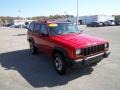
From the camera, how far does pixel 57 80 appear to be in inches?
236

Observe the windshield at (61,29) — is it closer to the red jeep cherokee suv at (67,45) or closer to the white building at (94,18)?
the red jeep cherokee suv at (67,45)

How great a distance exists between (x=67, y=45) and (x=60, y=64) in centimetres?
90

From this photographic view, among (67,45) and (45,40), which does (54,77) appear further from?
(45,40)

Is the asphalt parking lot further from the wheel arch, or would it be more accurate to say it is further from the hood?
the hood


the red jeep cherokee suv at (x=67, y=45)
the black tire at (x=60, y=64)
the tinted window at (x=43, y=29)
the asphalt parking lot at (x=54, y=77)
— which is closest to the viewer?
the asphalt parking lot at (x=54, y=77)

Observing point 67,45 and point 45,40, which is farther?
point 45,40

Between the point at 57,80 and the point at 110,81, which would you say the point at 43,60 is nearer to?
the point at 57,80

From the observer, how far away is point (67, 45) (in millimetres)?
6008

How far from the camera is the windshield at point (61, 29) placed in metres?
7.39

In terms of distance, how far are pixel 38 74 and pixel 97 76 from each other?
216cm

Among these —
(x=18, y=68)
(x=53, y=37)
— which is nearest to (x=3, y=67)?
(x=18, y=68)

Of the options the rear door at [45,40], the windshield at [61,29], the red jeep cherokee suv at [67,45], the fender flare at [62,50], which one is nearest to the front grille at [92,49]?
the red jeep cherokee suv at [67,45]

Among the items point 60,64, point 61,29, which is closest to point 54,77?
point 60,64

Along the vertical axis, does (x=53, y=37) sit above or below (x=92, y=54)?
above
